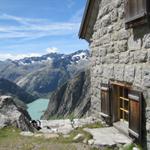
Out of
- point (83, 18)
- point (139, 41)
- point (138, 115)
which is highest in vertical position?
point (83, 18)

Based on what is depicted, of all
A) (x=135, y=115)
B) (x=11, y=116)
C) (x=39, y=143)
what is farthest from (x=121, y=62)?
(x=11, y=116)

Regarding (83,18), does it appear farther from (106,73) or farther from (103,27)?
(106,73)

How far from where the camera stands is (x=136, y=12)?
9.49 meters

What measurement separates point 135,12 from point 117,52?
215 centimetres

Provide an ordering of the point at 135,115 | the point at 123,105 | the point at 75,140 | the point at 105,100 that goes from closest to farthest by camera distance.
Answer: the point at 135,115 → the point at 75,140 → the point at 123,105 → the point at 105,100

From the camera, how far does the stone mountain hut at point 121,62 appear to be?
9359 mm

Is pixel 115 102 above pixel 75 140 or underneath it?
above

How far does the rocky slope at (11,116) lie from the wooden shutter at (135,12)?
699cm

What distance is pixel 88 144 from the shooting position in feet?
34.9

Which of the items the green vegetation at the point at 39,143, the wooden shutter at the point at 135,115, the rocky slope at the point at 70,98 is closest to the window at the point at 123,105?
the green vegetation at the point at 39,143

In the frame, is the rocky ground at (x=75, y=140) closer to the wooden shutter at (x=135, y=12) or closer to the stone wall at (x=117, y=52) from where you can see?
the stone wall at (x=117, y=52)

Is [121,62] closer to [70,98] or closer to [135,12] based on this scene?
[135,12]

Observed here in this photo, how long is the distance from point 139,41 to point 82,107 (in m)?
132

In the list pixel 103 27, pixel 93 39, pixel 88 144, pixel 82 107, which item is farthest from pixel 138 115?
pixel 82 107
